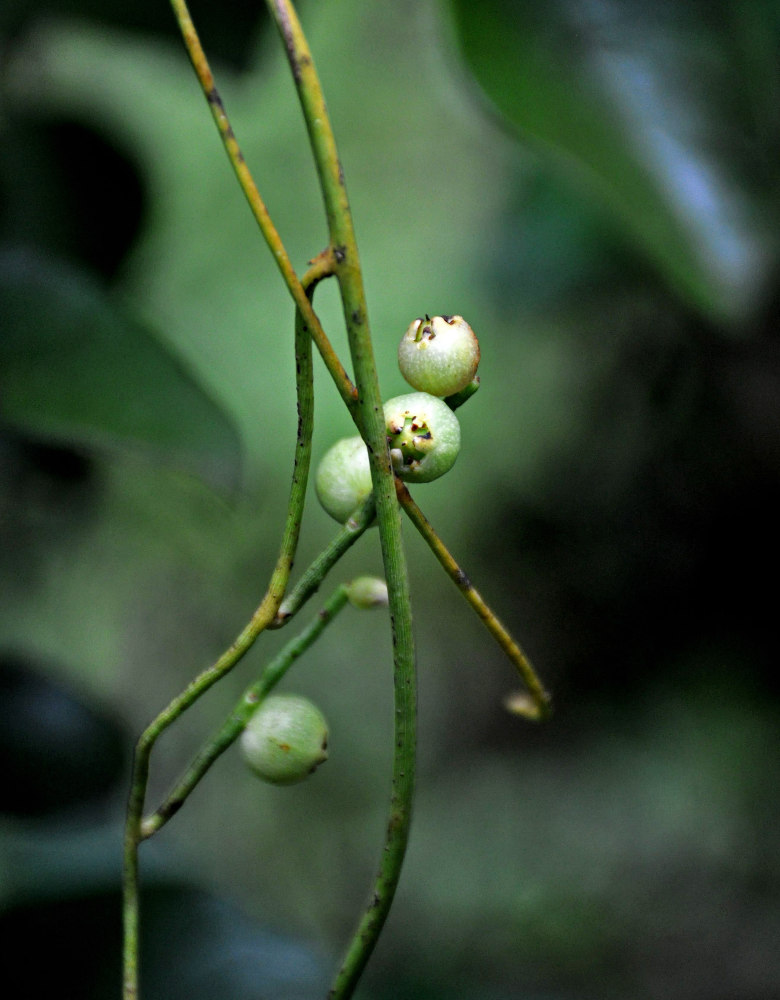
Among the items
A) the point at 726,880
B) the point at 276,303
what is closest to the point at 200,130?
the point at 276,303

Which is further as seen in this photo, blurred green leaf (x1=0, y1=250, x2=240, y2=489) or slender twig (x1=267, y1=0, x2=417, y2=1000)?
blurred green leaf (x1=0, y1=250, x2=240, y2=489)

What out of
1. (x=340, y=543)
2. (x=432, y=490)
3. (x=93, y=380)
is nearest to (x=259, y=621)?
(x=340, y=543)

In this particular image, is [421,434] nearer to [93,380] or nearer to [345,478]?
[345,478]

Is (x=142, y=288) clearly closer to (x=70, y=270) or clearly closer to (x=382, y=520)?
(x=70, y=270)

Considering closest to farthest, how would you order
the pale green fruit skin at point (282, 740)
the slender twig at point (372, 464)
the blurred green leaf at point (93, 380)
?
1. the slender twig at point (372, 464)
2. the pale green fruit skin at point (282, 740)
3. the blurred green leaf at point (93, 380)

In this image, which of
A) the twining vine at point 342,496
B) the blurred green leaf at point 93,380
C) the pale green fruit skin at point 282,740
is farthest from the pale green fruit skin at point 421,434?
the blurred green leaf at point 93,380

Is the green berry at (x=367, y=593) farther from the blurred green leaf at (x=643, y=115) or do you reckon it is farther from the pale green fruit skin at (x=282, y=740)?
the blurred green leaf at (x=643, y=115)

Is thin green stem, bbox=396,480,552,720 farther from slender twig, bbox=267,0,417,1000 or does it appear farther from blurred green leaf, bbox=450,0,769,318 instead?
blurred green leaf, bbox=450,0,769,318

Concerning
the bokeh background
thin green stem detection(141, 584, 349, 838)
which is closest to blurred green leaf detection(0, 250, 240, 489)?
the bokeh background
